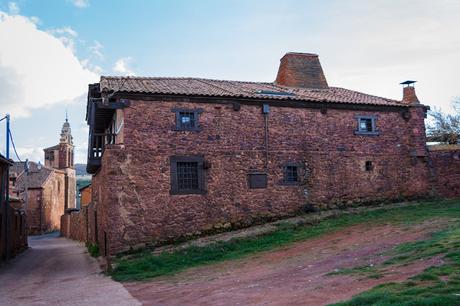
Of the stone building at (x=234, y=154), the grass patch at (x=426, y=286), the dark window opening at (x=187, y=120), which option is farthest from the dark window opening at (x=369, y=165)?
the grass patch at (x=426, y=286)

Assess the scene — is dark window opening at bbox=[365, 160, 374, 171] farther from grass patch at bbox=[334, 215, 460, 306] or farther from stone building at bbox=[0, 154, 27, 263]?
stone building at bbox=[0, 154, 27, 263]

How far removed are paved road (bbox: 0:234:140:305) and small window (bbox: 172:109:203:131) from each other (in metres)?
6.40

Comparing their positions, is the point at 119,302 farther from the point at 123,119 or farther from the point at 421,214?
the point at 421,214

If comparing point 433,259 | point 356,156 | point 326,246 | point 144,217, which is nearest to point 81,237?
point 144,217

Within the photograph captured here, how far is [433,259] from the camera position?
9297 mm

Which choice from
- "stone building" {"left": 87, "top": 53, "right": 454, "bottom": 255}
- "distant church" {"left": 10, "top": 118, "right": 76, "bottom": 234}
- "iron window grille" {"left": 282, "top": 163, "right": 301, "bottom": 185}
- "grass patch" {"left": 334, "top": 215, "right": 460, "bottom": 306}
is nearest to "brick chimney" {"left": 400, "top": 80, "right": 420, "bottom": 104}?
"stone building" {"left": 87, "top": 53, "right": 454, "bottom": 255}

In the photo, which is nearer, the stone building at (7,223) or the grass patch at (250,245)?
the grass patch at (250,245)

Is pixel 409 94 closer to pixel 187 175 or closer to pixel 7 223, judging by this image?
pixel 187 175

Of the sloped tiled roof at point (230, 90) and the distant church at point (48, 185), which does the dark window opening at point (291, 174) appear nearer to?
the sloped tiled roof at point (230, 90)

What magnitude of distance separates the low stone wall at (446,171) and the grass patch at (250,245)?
9.65 feet

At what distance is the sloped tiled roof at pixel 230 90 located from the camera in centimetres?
1895

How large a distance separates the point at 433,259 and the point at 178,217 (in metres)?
10.8

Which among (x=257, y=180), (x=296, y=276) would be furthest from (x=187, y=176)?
(x=296, y=276)

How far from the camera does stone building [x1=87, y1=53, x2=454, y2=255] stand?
58.3 ft
